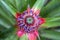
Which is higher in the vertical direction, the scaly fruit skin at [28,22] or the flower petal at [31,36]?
the scaly fruit skin at [28,22]

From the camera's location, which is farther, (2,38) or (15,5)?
(15,5)

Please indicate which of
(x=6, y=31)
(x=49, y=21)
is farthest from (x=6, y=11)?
(x=49, y=21)

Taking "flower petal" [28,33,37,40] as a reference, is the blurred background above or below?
above

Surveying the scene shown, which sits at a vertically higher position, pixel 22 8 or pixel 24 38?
pixel 22 8

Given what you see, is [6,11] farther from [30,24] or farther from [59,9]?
[59,9]

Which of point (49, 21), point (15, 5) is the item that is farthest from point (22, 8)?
point (49, 21)

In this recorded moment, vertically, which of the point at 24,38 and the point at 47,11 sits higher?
the point at 47,11

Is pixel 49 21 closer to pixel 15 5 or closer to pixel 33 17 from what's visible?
pixel 33 17
